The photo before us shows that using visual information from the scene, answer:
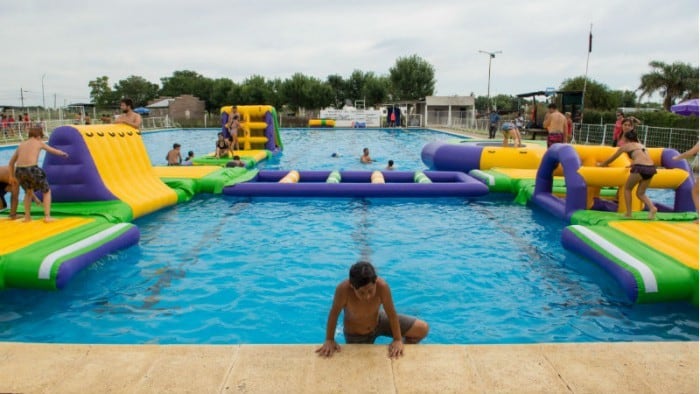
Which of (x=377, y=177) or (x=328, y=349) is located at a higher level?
(x=377, y=177)

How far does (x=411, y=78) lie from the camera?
52875 millimetres

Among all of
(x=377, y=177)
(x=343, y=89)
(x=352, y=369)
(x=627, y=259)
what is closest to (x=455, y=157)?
(x=377, y=177)

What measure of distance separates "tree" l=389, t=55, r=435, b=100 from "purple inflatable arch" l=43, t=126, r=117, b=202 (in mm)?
48164

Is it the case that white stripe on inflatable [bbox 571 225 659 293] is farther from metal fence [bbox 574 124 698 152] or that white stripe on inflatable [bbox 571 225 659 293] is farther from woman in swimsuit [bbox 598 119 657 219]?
metal fence [bbox 574 124 698 152]

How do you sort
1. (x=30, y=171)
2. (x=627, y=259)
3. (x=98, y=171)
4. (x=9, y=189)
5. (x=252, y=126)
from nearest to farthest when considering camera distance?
(x=627, y=259) → (x=30, y=171) → (x=9, y=189) → (x=98, y=171) → (x=252, y=126)

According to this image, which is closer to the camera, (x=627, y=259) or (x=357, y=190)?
(x=627, y=259)

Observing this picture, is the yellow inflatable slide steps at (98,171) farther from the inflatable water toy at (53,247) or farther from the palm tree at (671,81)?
the palm tree at (671,81)

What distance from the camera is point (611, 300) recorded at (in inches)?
191

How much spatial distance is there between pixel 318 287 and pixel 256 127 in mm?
13912

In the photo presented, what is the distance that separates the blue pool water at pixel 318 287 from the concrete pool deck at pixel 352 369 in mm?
934

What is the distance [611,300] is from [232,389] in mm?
3808

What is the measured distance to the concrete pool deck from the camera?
9.21 feet

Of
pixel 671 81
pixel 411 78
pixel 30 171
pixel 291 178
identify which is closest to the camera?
pixel 30 171

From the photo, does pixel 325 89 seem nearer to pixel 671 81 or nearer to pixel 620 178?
pixel 671 81
